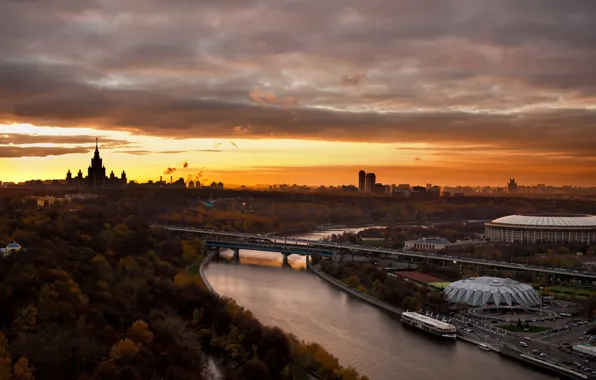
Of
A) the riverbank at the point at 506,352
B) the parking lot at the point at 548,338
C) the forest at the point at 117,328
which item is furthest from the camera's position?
the parking lot at the point at 548,338

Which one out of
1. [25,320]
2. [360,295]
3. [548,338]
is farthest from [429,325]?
[25,320]

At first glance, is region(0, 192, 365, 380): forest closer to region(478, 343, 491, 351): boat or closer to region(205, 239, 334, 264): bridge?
region(478, 343, 491, 351): boat

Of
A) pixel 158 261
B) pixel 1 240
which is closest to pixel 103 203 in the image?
pixel 158 261

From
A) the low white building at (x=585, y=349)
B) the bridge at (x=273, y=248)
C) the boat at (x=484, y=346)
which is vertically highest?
the bridge at (x=273, y=248)

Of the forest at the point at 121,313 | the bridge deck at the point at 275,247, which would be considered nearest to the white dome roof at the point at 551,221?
the bridge deck at the point at 275,247

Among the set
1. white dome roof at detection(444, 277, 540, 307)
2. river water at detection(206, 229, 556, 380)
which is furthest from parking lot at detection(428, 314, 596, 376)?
white dome roof at detection(444, 277, 540, 307)

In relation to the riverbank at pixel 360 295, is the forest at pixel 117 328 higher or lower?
higher

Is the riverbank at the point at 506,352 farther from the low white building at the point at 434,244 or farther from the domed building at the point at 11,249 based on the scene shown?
the low white building at the point at 434,244
